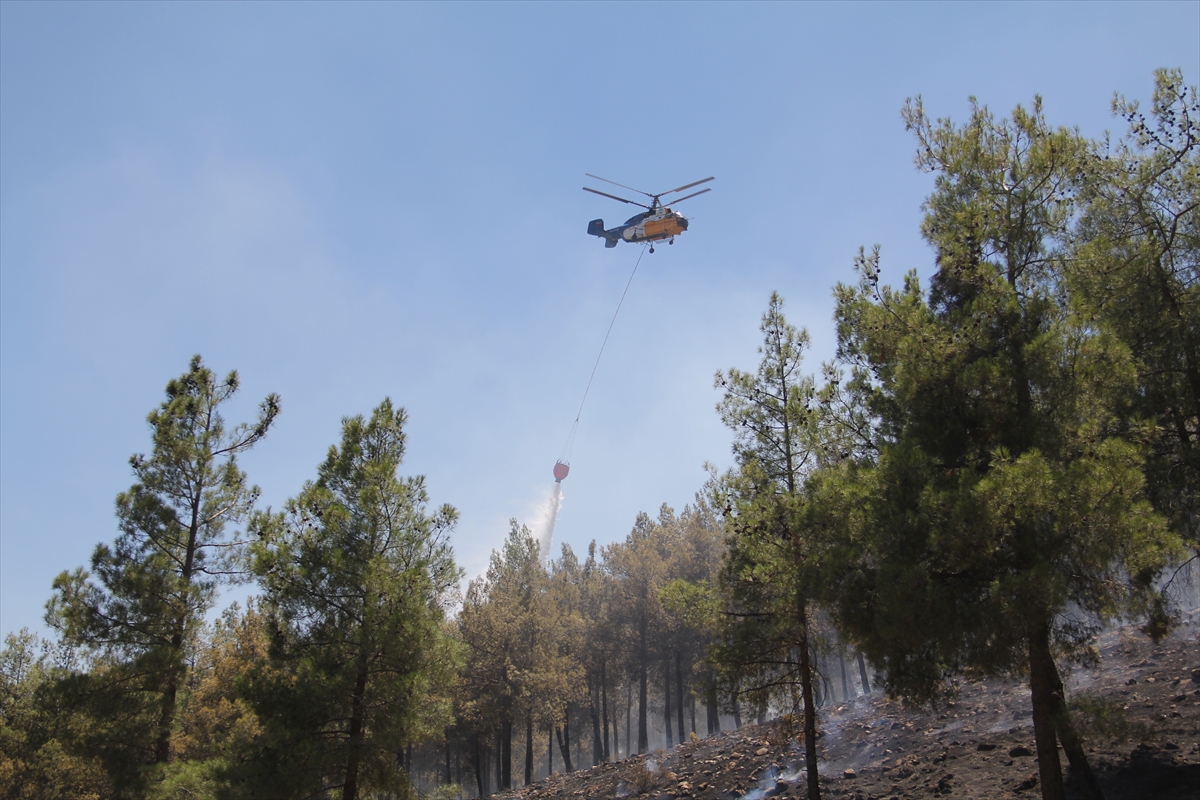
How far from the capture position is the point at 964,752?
50.5 ft

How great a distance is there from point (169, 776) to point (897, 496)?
49.0 ft

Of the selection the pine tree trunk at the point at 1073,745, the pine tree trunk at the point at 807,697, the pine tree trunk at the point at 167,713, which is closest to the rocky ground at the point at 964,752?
the pine tree trunk at the point at 1073,745

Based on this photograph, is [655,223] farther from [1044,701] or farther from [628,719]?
[628,719]

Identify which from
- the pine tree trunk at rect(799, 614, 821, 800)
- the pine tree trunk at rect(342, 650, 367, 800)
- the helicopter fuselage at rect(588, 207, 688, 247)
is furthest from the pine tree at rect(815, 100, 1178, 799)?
the helicopter fuselage at rect(588, 207, 688, 247)

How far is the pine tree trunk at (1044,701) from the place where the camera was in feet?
32.8

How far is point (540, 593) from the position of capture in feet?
131

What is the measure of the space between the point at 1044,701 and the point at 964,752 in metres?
6.08

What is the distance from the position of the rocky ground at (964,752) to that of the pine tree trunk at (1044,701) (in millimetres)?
512

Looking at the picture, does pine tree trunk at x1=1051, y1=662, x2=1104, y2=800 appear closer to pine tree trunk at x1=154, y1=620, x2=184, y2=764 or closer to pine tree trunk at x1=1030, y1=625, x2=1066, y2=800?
pine tree trunk at x1=1030, y1=625, x2=1066, y2=800

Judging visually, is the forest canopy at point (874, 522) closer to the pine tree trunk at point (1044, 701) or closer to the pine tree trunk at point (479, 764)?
the pine tree trunk at point (1044, 701)

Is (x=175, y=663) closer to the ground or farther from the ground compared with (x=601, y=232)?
closer to the ground

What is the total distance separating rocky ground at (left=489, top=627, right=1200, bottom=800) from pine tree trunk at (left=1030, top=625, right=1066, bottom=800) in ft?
1.68

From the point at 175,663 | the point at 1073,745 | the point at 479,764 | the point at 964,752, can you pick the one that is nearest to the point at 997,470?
the point at 1073,745

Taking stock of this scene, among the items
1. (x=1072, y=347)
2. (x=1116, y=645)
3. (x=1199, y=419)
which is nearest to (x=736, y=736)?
(x=1116, y=645)
